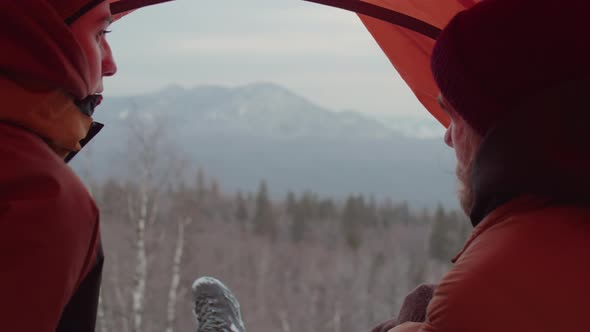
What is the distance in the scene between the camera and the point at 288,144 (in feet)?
34.6

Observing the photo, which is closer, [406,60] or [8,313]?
[8,313]

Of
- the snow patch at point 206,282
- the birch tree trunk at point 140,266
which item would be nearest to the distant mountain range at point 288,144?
the birch tree trunk at point 140,266

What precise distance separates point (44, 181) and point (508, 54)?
2.11ft

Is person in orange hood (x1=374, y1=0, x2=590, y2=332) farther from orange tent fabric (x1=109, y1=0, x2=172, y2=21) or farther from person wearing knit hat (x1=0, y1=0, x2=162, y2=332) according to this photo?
orange tent fabric (x1=109, y1=0, x2=172, y2=21)

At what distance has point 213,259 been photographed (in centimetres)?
793

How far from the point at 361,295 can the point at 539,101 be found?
7.63 meters

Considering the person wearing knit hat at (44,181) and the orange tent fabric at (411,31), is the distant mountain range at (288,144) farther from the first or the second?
the person wearing knit hat at (44,181)

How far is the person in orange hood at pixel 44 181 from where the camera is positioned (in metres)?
0.81

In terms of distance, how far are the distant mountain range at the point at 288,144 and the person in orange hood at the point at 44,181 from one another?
6.91m

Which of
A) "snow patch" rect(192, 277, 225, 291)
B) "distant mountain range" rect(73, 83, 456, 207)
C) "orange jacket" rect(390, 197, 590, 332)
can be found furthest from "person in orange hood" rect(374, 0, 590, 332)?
"distant mountain range" rect(73, 83, 456, 207)

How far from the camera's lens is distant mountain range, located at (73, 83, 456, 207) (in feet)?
29.2

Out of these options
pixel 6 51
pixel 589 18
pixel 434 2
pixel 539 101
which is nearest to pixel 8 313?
pixel 6 51

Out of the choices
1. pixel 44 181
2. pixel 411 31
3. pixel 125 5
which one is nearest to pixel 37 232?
pixel 44 181

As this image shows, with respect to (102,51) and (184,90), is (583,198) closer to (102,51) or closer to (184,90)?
(102,51)
